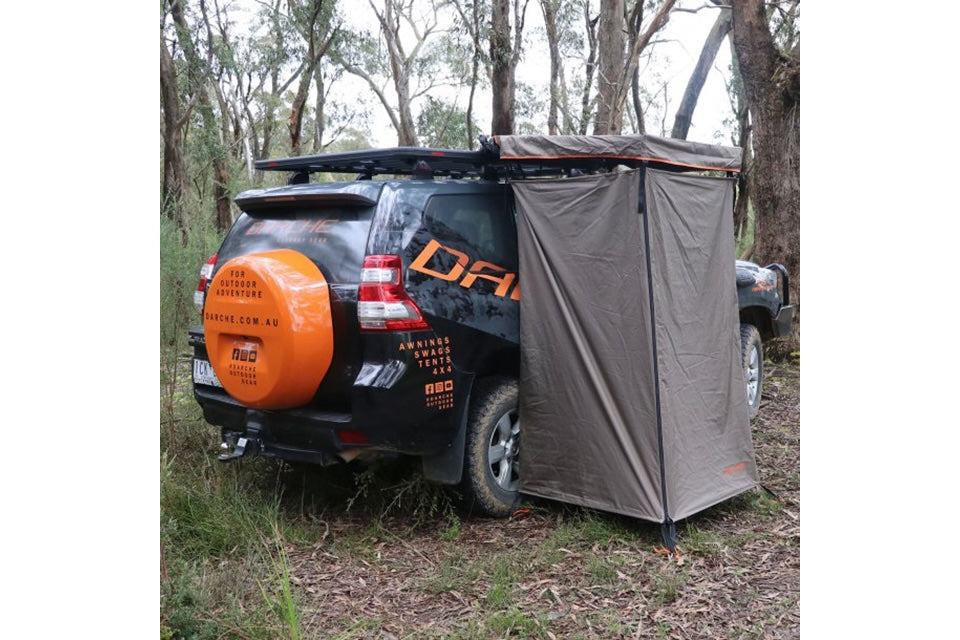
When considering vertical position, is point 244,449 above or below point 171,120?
below

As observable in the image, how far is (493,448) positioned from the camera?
5.23m

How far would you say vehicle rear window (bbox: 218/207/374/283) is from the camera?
466cm

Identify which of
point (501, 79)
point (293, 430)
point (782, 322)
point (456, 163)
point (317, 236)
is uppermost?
point (501, 79)

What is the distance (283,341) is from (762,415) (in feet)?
16.4

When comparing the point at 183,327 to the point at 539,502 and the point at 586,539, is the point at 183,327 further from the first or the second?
the point at 586,539

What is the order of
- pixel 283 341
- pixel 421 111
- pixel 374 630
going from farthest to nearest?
pixel 421 111 < pixel 283 341 < pixel 374 630

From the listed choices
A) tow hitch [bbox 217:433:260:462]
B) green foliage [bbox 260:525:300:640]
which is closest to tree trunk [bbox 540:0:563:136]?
tow hitch [bbox 217:433:260:462]

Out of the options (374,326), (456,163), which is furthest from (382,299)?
(456,163)

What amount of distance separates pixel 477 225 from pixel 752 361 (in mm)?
3487

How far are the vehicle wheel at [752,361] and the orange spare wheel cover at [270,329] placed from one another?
13.9 feet

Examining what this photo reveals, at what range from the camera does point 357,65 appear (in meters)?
25.3

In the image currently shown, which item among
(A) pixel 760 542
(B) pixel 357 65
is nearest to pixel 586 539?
(A) pixel 760 542

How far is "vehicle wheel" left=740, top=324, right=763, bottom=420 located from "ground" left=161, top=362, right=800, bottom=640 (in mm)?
1850

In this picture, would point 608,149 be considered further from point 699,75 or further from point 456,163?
point 699,75
